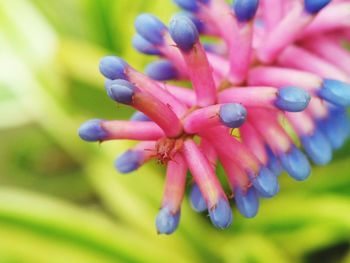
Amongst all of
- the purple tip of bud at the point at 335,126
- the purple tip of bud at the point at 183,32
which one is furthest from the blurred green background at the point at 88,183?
the purple tip of bud at the point at 183,32

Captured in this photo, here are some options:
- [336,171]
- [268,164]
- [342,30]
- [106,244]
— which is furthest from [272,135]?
[106,244]

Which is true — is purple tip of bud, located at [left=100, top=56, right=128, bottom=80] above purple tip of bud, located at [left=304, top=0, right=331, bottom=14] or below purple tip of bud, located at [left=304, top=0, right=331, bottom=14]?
below

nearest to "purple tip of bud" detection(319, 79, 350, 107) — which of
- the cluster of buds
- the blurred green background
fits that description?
the cluster of buds

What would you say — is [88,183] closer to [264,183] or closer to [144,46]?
[144,46]

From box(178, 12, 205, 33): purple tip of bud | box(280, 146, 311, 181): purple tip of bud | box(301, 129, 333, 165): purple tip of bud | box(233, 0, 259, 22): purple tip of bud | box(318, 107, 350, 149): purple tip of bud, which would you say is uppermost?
box(178, 12, 205, 33): purple tip of bud

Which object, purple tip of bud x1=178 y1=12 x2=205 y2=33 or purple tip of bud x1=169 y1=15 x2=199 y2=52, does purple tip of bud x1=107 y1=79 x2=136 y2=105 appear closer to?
purple tip of bud x1=169 y1=15 x2=199 y2=52

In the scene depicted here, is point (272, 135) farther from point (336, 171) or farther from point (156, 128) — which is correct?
point (336, 171)

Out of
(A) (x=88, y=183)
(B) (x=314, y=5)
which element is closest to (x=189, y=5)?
(B) (x=314, y=5)
